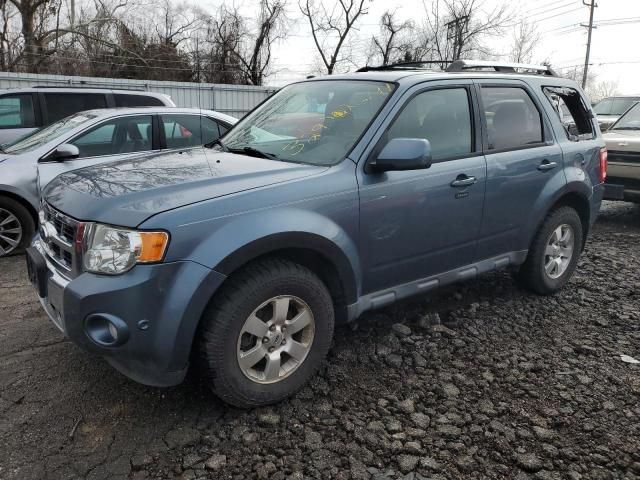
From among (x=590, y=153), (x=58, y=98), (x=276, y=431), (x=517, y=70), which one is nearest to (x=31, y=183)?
(x=58, y=98)

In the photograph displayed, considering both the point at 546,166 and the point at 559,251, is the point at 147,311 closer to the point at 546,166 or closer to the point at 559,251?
the point at 546,166

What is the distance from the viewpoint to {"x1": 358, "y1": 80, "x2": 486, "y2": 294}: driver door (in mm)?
3133

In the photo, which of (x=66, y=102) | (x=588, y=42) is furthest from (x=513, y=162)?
(x=588, y=42)

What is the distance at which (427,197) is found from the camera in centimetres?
333

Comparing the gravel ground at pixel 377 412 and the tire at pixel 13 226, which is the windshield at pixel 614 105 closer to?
the gravel ground at pixel 377 412

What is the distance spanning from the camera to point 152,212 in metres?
2.43

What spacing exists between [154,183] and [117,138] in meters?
3.58

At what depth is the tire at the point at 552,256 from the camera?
432 centimetres

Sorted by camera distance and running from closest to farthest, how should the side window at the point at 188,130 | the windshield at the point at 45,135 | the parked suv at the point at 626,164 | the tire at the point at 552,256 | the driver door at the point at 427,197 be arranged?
1. the driver door at the point at 427,197
2. the tire at the point at 552,256
3. the windshield at the point at 45,135
4. the side window at the point at 188,130
5. the parked suv at the point at 626,164

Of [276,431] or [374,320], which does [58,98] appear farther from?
[276,431]

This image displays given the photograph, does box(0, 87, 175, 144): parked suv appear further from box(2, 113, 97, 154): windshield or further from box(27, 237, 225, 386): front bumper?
box(27, 237, 225, 386): front bumper

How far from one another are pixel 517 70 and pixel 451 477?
3.46m

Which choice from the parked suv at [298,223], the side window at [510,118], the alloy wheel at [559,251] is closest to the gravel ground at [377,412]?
the parked suv at [298,223]

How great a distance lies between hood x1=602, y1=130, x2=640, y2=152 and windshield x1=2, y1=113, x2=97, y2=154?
6.82m
